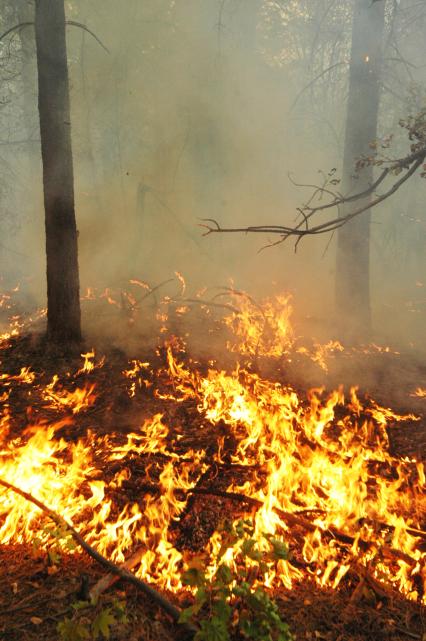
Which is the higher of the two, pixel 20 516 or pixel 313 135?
pixel 313 135

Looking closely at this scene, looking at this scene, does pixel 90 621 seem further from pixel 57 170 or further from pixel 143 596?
pixel 57 170

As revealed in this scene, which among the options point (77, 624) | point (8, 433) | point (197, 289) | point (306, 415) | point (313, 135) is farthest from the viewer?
point (313, 135)

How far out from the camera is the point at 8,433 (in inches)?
197

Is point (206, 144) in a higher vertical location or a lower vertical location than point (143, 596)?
higher

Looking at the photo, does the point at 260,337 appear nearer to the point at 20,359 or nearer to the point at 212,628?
the point at 20,359

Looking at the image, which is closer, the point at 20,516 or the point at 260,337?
the point at 20,516

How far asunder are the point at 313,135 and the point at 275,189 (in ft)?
9.46

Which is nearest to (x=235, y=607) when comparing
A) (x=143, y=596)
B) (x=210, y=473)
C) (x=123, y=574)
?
(x=143, y=596)

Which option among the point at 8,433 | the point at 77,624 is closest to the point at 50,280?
the point at 8,433

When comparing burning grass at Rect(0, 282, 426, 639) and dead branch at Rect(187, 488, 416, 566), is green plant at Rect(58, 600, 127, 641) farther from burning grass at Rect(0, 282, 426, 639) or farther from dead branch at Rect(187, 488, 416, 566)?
dead branch at Rect(187, 488, 416, 566)

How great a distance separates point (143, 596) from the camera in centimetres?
298

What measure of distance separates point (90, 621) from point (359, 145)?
8.80m

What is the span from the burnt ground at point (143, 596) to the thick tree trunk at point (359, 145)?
335 centimetres

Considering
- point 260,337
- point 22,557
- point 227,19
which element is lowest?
point 22,557
